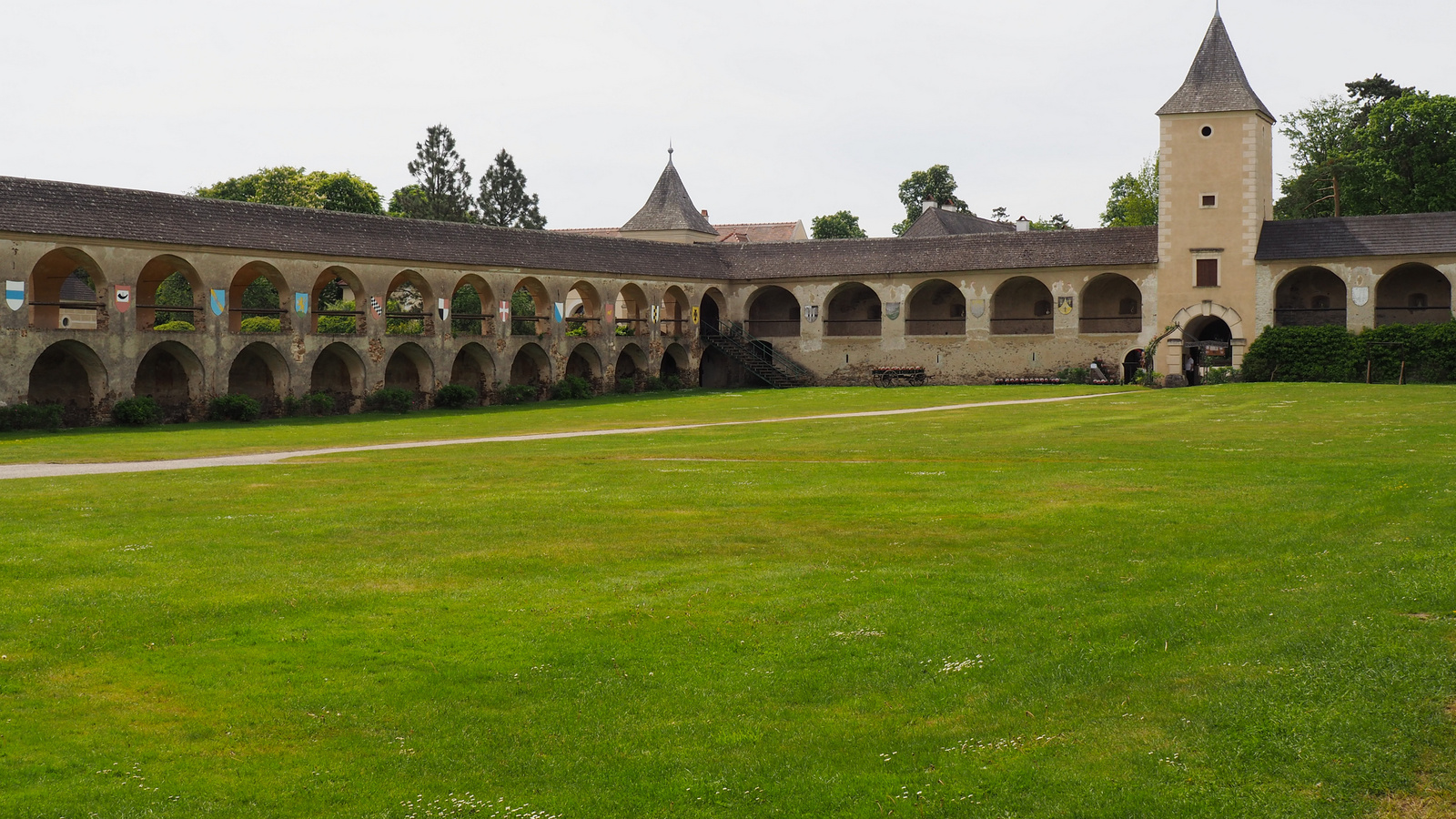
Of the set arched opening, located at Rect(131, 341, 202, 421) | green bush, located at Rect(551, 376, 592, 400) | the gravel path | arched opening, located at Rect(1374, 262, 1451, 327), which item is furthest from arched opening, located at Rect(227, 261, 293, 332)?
arched opening, located at Rect(1374, 262, 1451, 327)

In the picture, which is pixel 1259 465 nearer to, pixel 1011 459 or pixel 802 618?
pixel 1011 459

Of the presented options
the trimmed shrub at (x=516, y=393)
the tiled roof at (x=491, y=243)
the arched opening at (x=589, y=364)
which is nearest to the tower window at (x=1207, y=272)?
the tiled roof at (x=491, y=243)

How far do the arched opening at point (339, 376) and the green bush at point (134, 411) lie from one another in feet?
20.3

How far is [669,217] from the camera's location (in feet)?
202

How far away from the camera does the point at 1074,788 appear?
21.5 feet

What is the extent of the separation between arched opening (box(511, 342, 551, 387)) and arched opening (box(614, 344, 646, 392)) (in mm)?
3211

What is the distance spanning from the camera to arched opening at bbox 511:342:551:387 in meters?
45.7

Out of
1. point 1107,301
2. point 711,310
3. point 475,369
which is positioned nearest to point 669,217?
point 711,310

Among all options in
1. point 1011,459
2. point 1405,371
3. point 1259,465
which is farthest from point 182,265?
point 1405,371

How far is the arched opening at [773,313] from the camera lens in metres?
55.5

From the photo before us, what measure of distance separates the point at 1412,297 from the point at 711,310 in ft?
89.9

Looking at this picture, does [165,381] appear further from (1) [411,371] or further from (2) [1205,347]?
(2) [1205,347]

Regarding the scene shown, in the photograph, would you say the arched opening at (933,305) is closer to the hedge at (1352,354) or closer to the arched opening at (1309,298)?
the arched opening at (1309,298)

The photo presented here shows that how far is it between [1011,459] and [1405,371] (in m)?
27.4
